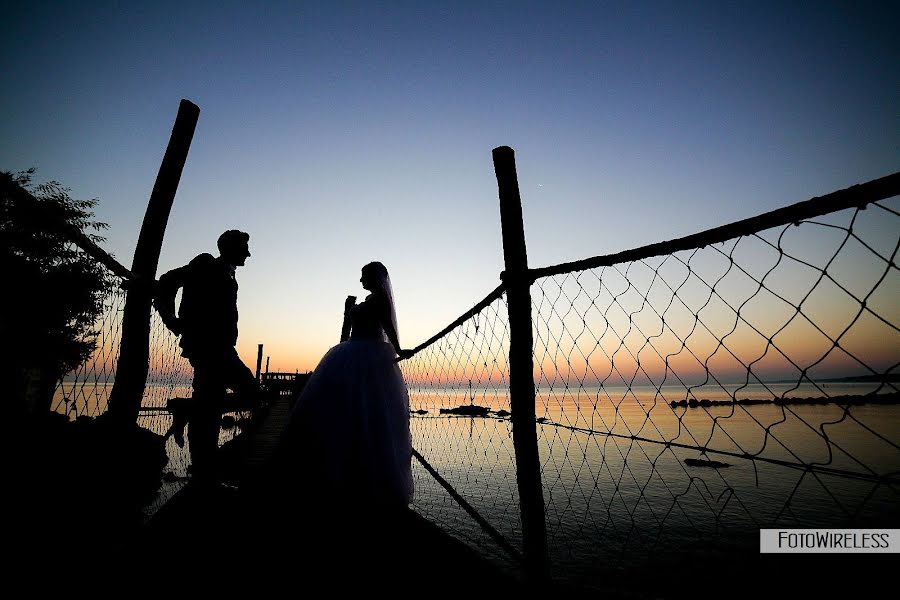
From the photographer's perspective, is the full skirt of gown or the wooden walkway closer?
the wooden walkway

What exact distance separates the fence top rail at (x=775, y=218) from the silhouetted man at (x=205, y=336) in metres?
2.84

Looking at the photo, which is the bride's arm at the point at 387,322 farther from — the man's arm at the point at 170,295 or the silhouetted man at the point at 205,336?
the man's arm at the point at 170,295

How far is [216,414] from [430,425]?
115ft

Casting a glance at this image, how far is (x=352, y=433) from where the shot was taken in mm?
3295

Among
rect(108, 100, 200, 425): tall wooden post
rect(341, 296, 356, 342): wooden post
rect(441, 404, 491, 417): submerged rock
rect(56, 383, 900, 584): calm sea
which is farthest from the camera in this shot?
rect(341, 296, 356, 342): wooden post

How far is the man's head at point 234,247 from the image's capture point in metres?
3.50

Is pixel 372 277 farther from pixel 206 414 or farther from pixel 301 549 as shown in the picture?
pixel 301 549

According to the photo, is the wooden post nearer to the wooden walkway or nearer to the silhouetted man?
the silhouetted man

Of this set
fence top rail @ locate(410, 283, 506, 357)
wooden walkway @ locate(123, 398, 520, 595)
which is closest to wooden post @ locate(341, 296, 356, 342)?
fence top rail @ locate(410, 283, 506, 357)

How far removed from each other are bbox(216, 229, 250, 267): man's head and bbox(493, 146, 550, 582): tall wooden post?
227cm

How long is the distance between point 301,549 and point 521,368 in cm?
163

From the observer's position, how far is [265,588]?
1893 mm

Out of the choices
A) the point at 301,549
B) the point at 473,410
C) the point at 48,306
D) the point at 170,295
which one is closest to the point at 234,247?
the point at 170,295

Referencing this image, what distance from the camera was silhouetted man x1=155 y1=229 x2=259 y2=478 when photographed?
10.6ft
